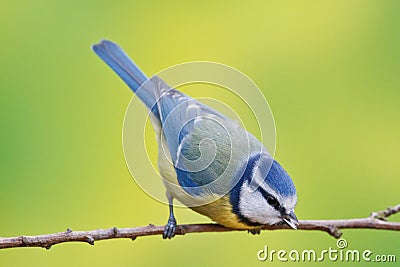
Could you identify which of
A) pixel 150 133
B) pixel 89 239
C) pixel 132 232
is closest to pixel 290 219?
pixel 132 232

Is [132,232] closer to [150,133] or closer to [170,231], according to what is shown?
[170,231]

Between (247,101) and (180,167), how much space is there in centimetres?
38

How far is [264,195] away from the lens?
6.93 feet

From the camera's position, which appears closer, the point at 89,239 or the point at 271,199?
the point at 89,239

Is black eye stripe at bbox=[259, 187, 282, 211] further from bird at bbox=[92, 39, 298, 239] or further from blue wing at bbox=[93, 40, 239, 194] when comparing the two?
blue wing at bbox=[93, 40, 239, 194]

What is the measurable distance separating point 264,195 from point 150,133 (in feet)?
2.13

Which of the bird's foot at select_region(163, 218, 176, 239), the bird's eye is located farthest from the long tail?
the bird's eye

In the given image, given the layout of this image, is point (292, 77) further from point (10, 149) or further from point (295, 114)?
point (10, 149)

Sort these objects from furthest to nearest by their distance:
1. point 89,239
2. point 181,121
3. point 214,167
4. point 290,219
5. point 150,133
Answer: point 150,133 < point 181,121 < point 214,167 < point 290,219 < point 89,239

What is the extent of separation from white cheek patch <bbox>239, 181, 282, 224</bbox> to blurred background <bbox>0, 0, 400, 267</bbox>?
38 centimetres

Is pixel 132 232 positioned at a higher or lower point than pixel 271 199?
lower

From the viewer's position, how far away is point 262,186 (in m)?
2.11

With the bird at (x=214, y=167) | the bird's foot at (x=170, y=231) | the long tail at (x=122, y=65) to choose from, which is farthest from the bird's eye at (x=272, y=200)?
the long tail at (x=122, y=65)

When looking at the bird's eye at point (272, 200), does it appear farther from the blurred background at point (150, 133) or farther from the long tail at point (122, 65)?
the long tail at point (122, 65)
